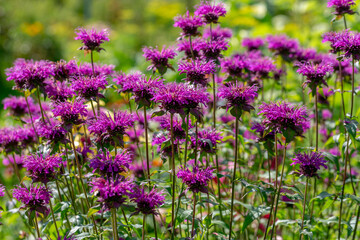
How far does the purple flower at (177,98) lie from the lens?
5.81 ft

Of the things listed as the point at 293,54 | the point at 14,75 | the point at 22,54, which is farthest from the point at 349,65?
the point at 22,54

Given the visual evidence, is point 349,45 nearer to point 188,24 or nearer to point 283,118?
point 283,118

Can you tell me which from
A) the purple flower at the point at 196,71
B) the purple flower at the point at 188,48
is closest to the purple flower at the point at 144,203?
the purple flower at the point at 196,71

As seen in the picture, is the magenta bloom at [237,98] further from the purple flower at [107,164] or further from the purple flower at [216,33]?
the purple flower at [216,33]

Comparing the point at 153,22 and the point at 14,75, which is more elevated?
the point at 153,22

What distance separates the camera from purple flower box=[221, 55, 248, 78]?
261cm

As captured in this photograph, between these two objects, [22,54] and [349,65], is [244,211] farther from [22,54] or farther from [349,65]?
[22,54]

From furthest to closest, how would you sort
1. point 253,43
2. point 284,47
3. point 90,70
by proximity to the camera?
point 253,43
point 284,47
point 90,70

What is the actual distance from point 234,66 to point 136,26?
13.8 meters

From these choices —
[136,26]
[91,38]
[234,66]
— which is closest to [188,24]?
[234,66]

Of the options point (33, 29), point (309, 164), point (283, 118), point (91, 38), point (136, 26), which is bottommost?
point (309, 164)

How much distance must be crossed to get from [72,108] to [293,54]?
1795 millimetres

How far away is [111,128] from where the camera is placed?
1.88 m

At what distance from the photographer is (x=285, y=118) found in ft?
6.08
